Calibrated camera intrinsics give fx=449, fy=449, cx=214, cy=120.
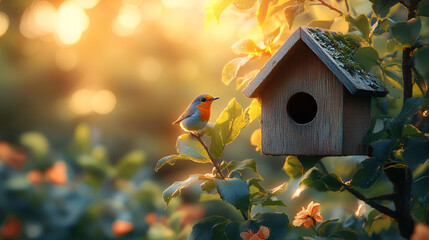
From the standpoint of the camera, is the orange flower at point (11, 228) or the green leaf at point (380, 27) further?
the orange flower at point (11, 228)

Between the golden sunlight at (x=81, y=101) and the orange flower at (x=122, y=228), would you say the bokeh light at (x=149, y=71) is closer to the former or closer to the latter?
the golden sunlight at (x=81, y=101)

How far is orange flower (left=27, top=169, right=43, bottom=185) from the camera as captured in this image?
240cm

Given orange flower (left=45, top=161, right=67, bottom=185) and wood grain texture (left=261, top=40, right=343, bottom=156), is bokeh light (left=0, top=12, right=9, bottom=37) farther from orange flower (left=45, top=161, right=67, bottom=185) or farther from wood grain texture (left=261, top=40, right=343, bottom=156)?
wood grain texture (left=261, top=40, right=343, bottom=156)

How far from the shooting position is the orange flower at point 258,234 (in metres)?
0.95

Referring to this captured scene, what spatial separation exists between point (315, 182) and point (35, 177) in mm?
1801

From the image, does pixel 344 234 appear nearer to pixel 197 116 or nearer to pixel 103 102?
pixel 197 116

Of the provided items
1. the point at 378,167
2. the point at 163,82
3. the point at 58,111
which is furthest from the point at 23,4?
the point at 378,167

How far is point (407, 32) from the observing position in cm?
90

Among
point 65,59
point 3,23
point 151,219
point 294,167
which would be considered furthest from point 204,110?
point 3,23

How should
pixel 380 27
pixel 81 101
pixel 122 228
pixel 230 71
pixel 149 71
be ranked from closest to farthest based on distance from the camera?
1. pixel 380 27
2. pixel 230 71
3. pixel 122 228
4. pixel 81 101
5. pixel 149 71

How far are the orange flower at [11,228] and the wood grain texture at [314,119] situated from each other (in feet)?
6.05

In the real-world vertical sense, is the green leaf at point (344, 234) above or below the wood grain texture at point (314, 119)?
below

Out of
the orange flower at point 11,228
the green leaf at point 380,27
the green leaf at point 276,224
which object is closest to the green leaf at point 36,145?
the orange flower at point 11,228

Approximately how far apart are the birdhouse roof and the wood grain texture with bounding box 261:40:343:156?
1.0 inches
